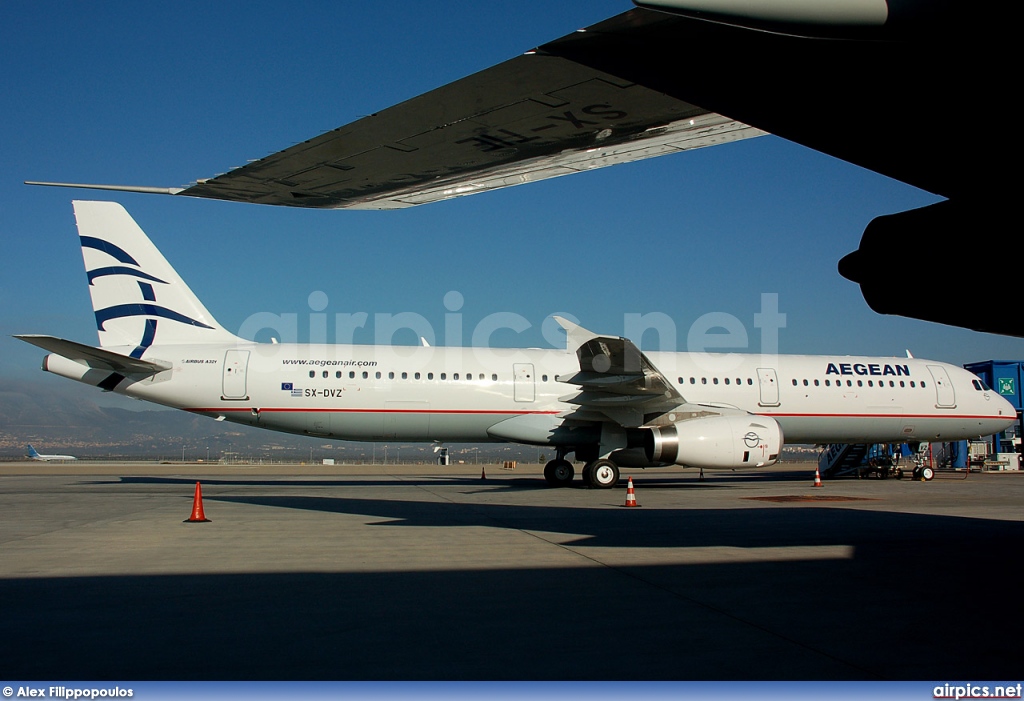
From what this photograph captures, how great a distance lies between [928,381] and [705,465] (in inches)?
398

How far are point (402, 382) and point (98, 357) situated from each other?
6.46 metres

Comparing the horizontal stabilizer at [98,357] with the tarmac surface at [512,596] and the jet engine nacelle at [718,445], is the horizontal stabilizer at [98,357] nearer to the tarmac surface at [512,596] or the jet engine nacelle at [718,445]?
the tarmac surface at [512,596]

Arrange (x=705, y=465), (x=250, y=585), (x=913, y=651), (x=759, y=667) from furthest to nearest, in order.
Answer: (x=705, y=465), (x=250, y=585), (x=913, y=651), (x=759, y=667)

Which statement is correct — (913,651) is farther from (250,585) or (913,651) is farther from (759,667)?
(250,585)

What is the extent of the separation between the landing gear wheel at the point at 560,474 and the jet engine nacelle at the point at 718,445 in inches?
150

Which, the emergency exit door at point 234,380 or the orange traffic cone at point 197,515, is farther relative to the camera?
the emergency exit door at point 234,380

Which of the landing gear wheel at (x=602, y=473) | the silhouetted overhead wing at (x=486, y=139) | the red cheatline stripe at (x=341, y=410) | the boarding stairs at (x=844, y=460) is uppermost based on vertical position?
the silhouetted overhead wing at (x=486, y=139)

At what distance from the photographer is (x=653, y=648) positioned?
4043mm

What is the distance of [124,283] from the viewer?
680 inches

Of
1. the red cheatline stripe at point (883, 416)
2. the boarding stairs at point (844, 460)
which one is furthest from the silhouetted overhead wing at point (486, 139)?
the boarding stairs at point (844, 460)

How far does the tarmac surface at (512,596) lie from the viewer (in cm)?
378

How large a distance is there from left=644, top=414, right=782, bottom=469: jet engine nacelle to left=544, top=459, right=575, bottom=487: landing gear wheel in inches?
150

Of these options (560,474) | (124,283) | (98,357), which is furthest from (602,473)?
(124,283)

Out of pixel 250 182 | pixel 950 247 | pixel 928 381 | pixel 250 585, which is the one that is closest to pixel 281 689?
pixel 250 182
